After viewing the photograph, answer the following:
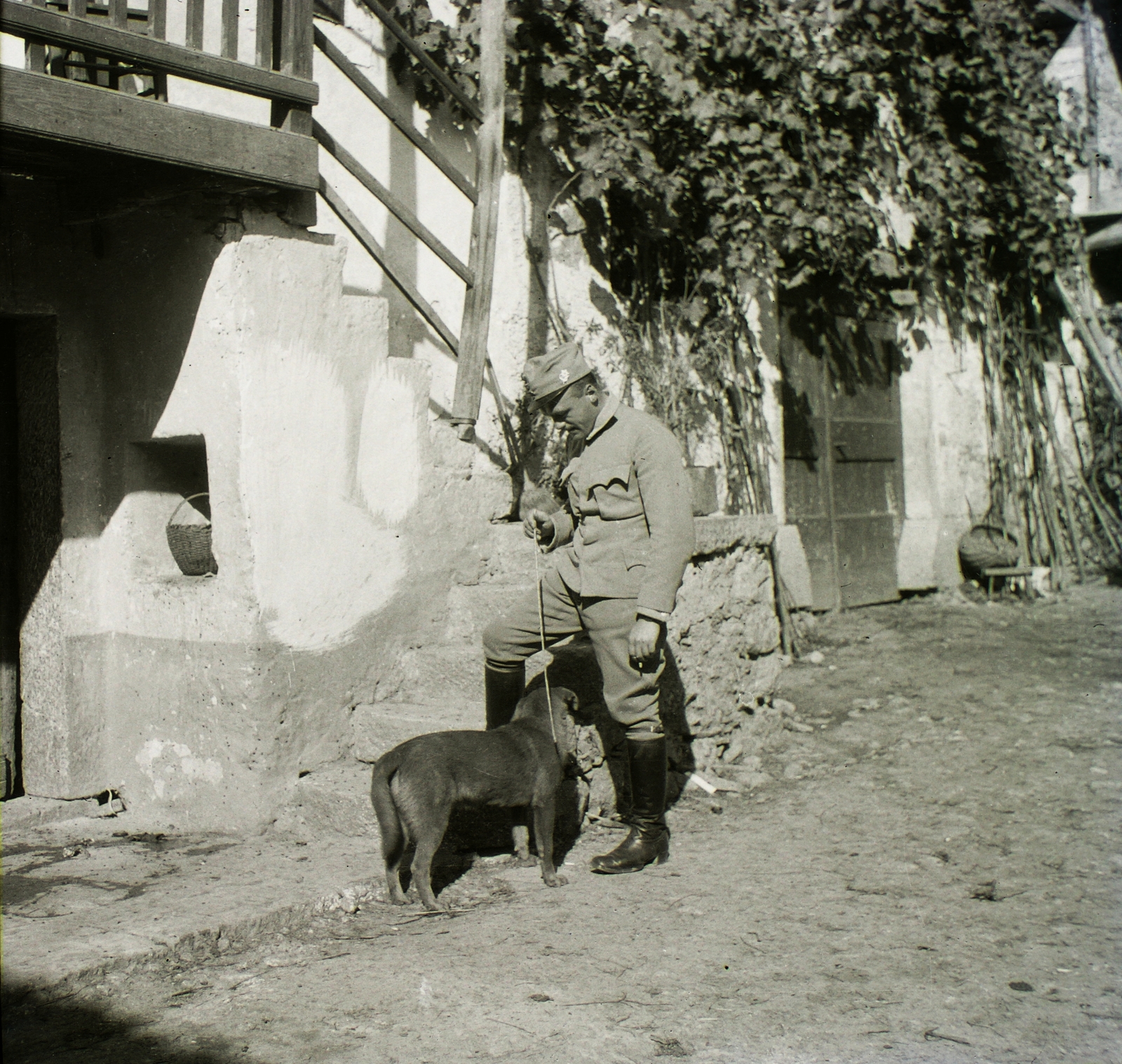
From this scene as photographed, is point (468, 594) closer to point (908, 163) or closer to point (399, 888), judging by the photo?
point (399, 888)

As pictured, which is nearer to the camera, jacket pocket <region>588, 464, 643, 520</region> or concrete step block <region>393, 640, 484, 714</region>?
jacket pocket <region>588, 464, 643, 520</region>

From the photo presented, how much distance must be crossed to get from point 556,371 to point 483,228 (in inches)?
65.5

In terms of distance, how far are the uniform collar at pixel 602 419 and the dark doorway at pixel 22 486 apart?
2.65 meters

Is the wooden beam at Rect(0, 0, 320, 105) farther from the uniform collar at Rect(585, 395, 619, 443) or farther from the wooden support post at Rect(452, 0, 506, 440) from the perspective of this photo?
the uniform collar at Rect(585, 395, 619, 443)

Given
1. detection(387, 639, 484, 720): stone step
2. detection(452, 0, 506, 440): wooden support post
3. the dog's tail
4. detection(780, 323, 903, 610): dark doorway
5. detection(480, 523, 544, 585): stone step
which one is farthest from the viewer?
detection(780, 323, 903, 610): dark doorway

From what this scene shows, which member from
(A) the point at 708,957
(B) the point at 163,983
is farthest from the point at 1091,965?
(B) the point at 163,983

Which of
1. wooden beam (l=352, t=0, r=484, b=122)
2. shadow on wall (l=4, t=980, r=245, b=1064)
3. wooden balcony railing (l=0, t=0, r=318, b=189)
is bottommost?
shadow on wall (l=4, t=980, r=245, b=1064)

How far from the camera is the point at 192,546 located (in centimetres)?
487

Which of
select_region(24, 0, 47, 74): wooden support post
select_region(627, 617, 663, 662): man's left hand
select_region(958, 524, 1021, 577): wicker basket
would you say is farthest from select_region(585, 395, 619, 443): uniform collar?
select_region(958, 524, 1021, 577): wicker basket

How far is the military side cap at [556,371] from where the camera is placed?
394 centimetres

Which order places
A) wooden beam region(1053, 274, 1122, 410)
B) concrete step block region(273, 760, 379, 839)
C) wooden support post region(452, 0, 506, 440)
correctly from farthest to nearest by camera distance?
wooden beam region(1053, 274, 1122, 410) → wooden support post region(452, 0, 506, 440) → concrete step block region(273, 760, 379, 839)

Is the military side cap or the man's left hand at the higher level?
the military side cap

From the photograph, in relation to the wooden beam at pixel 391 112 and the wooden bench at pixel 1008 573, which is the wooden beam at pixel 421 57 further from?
the wooden bench at pixel 1008 573

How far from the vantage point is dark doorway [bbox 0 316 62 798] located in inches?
197
